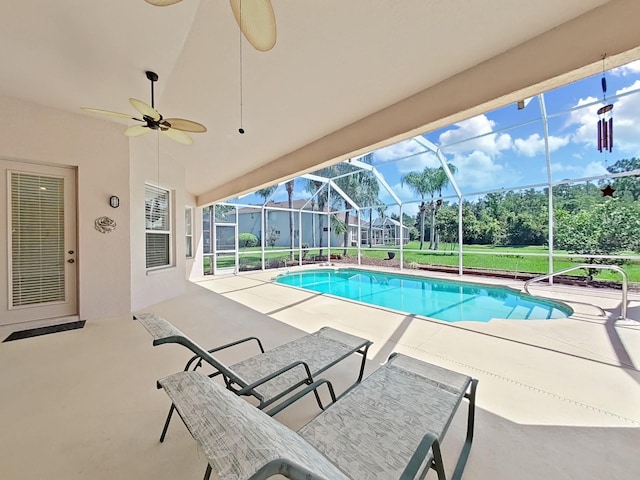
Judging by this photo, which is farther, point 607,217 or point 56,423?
point 607,217

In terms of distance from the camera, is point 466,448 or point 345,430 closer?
point 345,430

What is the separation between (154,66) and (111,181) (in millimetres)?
2445

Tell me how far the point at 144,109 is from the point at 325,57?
6.29 feet

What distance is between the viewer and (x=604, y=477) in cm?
142

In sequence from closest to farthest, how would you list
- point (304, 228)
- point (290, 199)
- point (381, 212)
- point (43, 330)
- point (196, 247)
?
point (43, 330) → point (196, 247) → point (381, 212) → point (290, 199) → point (304, 228)

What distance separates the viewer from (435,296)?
22.6ft

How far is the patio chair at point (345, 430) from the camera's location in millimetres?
722

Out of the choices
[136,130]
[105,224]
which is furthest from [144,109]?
[105,224]

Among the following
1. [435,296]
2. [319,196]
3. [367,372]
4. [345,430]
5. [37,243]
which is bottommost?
[435,296]

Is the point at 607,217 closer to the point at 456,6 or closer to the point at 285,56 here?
the point at 456,6

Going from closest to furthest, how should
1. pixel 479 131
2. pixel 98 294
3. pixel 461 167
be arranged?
pixel 98 294 → pixel 479 131 → pixel 461 167

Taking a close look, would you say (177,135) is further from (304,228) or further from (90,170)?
(304,228)

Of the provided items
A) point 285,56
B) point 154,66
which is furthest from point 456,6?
point 154,66

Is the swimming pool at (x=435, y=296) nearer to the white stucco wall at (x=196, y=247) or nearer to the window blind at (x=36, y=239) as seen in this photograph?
the white stucco wall at (x=196, y=247)
